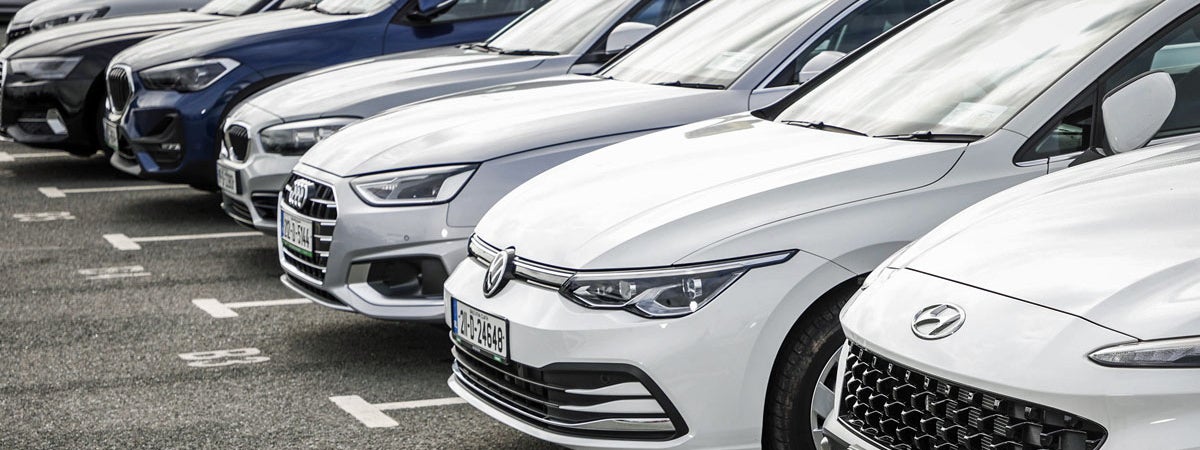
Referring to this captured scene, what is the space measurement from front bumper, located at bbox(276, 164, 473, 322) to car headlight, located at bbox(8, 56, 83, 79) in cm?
559

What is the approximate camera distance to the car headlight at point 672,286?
3.67 metres

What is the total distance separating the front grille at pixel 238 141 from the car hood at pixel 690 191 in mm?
3199

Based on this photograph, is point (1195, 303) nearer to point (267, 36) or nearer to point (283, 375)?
point (283, 375)

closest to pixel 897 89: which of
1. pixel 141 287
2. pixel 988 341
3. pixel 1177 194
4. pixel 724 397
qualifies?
pixel 724 397

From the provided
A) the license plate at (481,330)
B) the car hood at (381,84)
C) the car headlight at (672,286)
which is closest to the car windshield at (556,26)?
the car hood at (381,84)

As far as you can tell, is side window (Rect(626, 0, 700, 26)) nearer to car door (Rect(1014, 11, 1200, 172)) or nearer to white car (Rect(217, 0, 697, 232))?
white car (Rect(217, 0, 697, 232))

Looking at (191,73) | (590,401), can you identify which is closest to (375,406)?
(590,401)

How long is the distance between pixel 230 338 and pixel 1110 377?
15.3ft

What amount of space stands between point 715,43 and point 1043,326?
3.65 meters

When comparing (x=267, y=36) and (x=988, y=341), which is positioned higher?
(x=988, y=341)

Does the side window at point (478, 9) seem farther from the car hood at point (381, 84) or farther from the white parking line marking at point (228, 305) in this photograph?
the white parking line marking at point (228, 305)

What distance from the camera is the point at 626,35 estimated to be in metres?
6.85

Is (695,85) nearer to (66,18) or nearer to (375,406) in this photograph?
(375,406)

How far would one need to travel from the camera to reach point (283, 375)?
5727 millimetres
